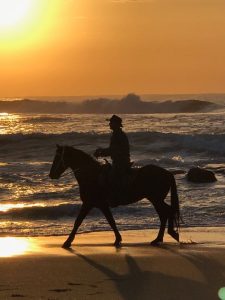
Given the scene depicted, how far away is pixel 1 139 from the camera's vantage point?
4394cm

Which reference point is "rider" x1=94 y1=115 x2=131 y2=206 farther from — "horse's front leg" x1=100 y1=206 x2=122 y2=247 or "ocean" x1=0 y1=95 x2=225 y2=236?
"ocean" x1=0 y1=95 x2=225 y2=236

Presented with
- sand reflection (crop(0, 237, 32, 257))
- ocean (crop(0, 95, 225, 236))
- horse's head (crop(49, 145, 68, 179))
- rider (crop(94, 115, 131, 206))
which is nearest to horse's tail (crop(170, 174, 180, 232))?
rider (crop(94, 115, 131, 206))

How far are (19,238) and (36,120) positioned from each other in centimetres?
5571

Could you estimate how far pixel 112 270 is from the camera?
27.6ft

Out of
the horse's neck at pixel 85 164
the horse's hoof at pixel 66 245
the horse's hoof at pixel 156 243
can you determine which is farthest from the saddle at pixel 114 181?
the horse's hoof at pixel 66 245

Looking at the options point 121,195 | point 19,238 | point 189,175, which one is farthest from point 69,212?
point 189,175

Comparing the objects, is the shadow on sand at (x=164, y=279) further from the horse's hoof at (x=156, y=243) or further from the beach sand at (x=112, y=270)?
the horse's hoof at (x=156, y=243)

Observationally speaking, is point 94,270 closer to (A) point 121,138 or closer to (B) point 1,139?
(A) point 121,138

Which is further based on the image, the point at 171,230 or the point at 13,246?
the point at 171,230

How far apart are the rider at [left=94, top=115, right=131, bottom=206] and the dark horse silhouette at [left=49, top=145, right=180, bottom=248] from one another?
→ 203 mm

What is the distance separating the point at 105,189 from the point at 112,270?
9.27ft

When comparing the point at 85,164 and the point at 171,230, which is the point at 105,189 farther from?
the point at 171,230

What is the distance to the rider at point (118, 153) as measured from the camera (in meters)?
10.8

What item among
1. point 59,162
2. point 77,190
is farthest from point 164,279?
point 77,190
